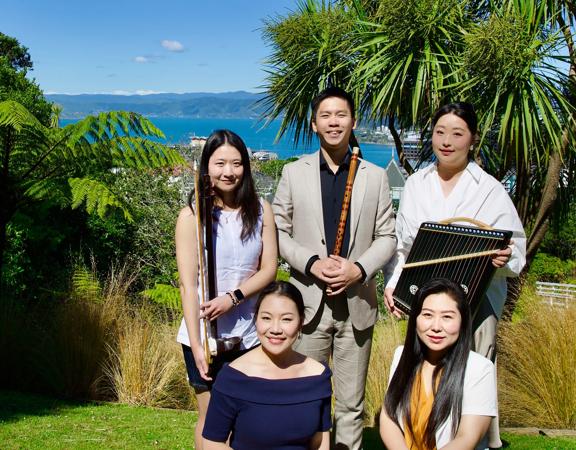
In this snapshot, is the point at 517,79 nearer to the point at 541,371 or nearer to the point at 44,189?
the point at 541,371

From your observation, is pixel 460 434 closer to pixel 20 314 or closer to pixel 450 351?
pixel 450 351

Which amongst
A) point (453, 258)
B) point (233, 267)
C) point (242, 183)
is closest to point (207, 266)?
point (233, 267)

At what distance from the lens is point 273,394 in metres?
2.95

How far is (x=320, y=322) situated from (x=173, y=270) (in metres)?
8.22

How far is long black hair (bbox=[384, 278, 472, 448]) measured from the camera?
121 inches

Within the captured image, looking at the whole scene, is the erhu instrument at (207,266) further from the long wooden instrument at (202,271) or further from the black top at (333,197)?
the black top at (333,197)

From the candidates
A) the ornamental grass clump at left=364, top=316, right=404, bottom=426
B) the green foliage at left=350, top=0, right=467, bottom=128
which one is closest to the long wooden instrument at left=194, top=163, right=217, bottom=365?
the ornamental grass clump at left=364, top=316, right=404, bottom=426

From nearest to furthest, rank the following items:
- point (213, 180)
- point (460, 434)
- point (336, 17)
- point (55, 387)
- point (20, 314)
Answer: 1. point (460, 434)
2. point (213, 180)
3. point (55, 387)
4. point (20, 314)
5. point (336, 17)

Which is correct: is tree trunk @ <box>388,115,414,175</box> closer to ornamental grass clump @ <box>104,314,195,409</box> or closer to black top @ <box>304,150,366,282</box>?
ornamental grass clump @ <box>104,314,195,409</box>

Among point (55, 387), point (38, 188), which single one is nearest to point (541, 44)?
point (38, 188)

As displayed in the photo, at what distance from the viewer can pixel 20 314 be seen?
7484 millimetres

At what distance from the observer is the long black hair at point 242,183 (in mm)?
3539

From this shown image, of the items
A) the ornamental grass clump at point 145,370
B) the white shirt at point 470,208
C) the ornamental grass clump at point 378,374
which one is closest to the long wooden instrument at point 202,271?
the white shirt at point 470,208

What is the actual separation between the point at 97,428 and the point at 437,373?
3.37 metres
